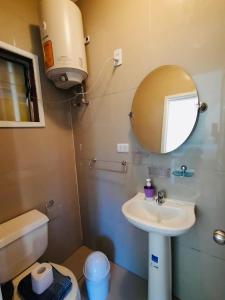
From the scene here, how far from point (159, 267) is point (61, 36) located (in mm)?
1757

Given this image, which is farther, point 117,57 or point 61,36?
point 117,57

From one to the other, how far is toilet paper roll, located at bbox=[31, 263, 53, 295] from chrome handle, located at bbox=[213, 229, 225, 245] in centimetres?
106

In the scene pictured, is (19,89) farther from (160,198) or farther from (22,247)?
(160,198)

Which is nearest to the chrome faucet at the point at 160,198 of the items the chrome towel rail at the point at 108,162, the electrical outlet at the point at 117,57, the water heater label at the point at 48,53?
the chrome towel rail at the point at 108,162

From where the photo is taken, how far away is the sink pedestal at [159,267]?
42.3 inches

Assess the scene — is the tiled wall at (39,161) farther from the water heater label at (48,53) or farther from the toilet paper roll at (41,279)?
the toilet paper roll at (41,279)

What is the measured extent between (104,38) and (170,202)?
141 centimetres

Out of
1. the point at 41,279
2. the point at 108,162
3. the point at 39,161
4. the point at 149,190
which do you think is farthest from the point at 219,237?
the point at 39,161

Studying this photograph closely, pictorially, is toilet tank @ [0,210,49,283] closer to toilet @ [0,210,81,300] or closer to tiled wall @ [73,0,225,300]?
toilet @ [0,210,81,300]

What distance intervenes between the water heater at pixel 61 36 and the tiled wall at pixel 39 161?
238 millimetres

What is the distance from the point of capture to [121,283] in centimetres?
144

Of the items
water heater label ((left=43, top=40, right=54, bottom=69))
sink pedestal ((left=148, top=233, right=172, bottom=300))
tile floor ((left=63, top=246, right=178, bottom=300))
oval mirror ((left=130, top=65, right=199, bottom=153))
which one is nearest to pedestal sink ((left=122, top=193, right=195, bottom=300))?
sink pedestal ((left=148, top=233, right=172, bottom=300))

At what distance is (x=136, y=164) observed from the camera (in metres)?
1.34

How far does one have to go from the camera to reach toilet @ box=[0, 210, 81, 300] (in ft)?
3.37
